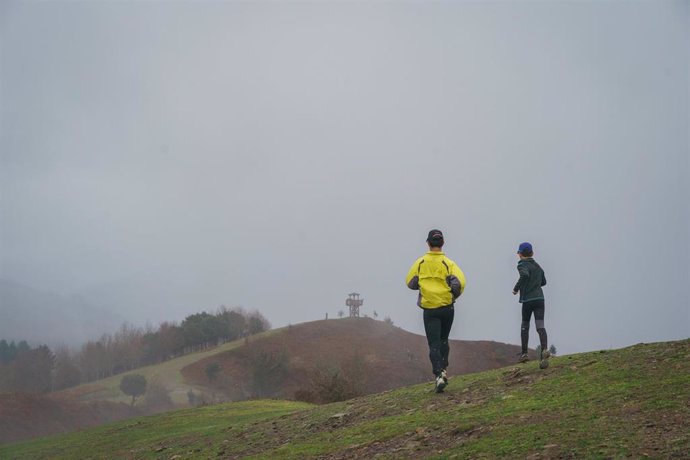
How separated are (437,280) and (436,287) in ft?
0.44

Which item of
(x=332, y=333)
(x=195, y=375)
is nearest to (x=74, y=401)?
(x=195, y=375)

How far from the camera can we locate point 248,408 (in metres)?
25.1

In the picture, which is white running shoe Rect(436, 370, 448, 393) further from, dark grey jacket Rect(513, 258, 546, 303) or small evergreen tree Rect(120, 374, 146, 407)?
small evergreen tree Rect(120, 374, 146, 407)

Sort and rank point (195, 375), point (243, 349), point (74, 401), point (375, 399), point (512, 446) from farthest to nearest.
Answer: point (243, 349)
point (195, 375)
point (74, 401)
point (375, 399)
point (512, 446)

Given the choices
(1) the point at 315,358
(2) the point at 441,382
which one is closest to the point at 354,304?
(1) the point at 315,358

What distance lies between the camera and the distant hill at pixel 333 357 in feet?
201

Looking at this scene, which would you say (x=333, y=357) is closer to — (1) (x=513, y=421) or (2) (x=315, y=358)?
(2) (x=315, y=358)

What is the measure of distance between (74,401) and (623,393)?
62.4 metres

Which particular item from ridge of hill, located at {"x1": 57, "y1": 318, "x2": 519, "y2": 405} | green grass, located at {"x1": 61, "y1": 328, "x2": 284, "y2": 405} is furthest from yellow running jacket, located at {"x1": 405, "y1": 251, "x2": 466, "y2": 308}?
green grass, located at {"x1": 61, "y1": 328, "x2": 284, "y2": 405}

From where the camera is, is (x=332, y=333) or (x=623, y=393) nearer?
(x=623, y=393)

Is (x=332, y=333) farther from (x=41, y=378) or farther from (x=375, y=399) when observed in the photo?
(x=375, y=399)

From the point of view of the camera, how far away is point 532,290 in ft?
43.9

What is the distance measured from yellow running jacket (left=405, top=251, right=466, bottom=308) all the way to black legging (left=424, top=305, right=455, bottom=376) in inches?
5.3

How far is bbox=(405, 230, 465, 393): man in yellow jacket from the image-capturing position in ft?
40.9
